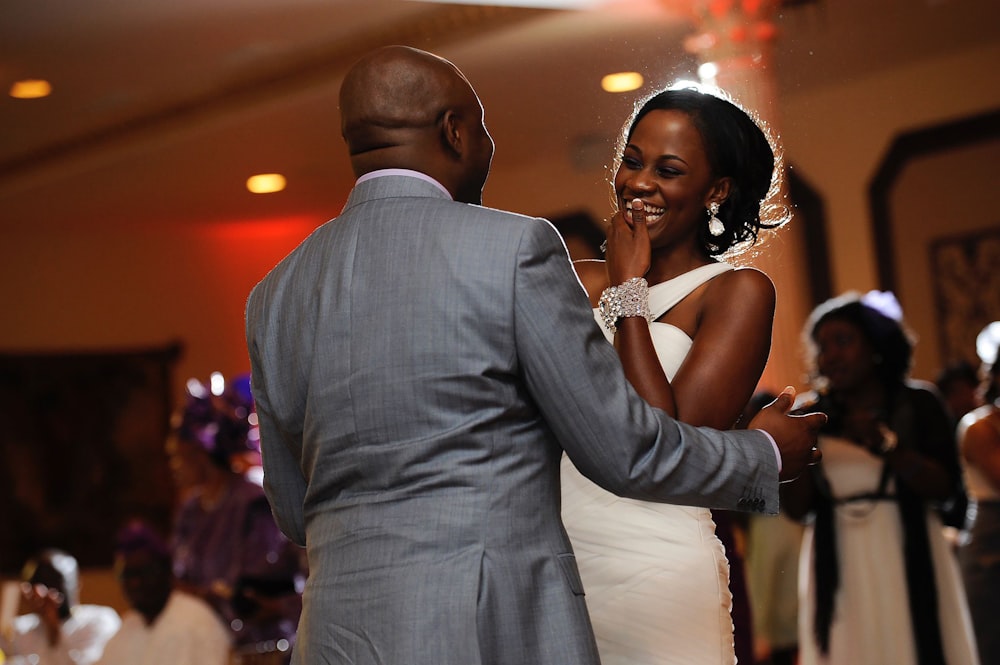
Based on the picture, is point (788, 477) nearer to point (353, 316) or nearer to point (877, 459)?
point (353, 316)

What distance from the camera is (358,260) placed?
5.52 feet

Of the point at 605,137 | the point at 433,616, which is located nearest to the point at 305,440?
the point at 433,616

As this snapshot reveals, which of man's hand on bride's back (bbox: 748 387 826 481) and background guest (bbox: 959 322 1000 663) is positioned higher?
man's hand on bride's back (bbox: 748 387 826 481)

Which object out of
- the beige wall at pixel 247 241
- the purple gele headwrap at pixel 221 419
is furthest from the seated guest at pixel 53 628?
the beige wall at pixel 247 241

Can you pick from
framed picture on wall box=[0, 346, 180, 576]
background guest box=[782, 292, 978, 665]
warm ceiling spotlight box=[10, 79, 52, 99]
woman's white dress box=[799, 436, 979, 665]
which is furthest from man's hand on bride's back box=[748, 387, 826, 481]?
framed picture on wall box=[0, 346, 180, 576]

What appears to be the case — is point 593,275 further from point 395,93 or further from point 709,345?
point 395,93

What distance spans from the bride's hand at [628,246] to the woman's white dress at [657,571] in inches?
5.9

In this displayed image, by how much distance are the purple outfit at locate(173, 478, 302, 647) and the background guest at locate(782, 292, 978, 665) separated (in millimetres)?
1681

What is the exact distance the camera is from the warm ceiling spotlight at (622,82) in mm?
2434

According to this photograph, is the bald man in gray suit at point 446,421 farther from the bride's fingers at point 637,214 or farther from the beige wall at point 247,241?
the beige wall at point 247,241

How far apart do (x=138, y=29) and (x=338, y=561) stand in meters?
2.81

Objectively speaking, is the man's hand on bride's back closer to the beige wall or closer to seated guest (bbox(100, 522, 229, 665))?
the beige wall

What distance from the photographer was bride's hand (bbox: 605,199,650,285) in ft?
6.46

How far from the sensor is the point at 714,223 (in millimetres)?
2191
